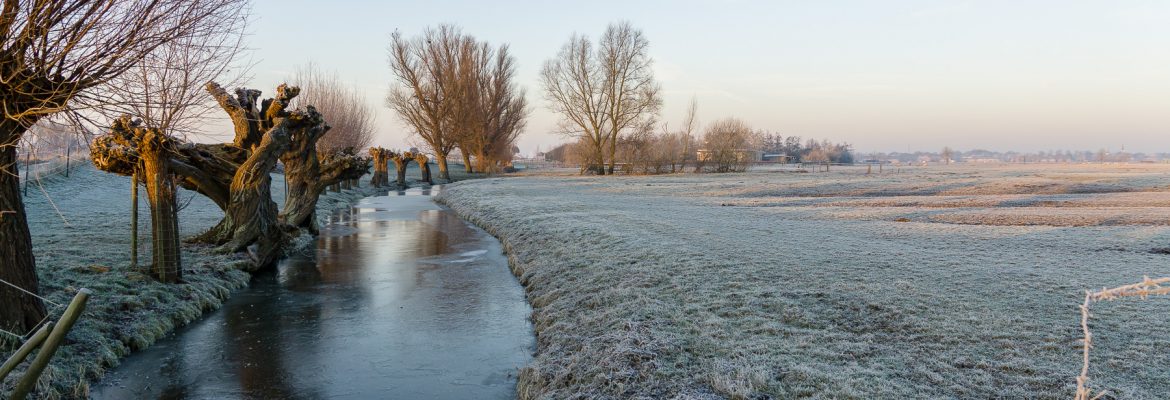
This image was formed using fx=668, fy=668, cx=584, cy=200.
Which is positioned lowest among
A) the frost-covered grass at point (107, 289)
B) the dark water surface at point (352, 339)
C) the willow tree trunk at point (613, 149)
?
the dark water surface at point (352, 339)

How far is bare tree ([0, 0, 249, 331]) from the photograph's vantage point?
5.43m

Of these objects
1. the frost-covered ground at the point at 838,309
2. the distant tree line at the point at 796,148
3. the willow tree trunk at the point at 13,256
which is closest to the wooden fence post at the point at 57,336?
the frost-covered ground at the point at 838,309

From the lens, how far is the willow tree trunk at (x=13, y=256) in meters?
6.28

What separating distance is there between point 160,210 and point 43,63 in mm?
4752

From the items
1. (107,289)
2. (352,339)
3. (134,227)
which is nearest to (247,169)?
(134,227)

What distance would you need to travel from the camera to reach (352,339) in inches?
332

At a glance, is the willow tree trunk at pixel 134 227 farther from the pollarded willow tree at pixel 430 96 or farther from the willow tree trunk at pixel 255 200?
the pollarded willow tree at pixel 430 96

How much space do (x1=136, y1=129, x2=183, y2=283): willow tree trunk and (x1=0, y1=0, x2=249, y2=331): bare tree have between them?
3.18 meters

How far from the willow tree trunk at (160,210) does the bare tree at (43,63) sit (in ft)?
10.4

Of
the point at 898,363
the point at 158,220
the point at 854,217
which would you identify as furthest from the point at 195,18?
the point at 854,217

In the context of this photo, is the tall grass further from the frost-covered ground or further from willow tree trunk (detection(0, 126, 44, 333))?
willow tree trunk (detection(0, 126, 44, 333))

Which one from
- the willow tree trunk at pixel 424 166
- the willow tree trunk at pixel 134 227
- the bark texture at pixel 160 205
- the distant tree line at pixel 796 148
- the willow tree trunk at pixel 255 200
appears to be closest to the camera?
the bark texture at pixel 160 205

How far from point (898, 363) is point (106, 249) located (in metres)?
13.0

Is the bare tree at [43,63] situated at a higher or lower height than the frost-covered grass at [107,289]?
higher
